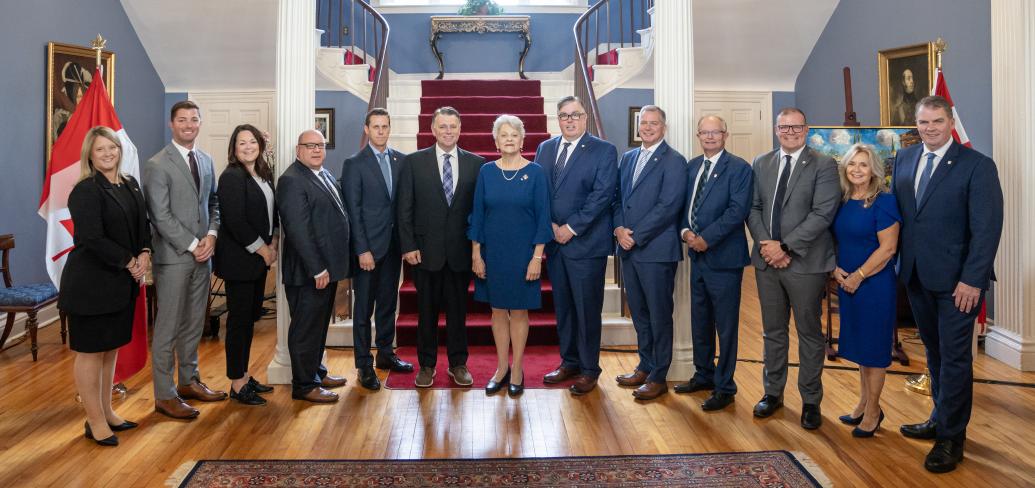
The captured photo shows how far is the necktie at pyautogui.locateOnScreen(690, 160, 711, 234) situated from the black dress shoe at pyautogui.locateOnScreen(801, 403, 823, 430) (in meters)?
1.05

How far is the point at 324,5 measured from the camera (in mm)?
9086

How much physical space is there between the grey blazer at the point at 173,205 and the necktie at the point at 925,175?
11.5 ft

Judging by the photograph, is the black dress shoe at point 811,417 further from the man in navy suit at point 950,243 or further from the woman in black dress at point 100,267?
the woman in black dress at point 100,267

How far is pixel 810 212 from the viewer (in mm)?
3654

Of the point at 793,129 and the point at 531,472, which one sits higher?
the point at 793,129

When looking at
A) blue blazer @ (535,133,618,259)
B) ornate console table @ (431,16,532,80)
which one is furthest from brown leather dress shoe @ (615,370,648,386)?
ornate console table @ (431,16,532,80)

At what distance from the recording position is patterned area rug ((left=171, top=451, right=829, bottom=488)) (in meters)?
3.09

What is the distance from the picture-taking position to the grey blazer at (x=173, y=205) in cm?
382

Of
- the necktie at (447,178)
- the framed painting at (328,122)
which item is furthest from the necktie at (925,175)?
the framed painting at (328,122)

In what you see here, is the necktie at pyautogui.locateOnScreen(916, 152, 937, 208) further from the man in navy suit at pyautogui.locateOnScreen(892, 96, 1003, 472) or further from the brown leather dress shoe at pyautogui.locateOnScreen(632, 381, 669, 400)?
the brown leather dress shoe at pyautogui.locateOnScreen(632, 381, 669, 400)

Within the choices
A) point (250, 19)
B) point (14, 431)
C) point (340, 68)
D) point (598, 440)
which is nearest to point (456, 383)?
point (598, 440)

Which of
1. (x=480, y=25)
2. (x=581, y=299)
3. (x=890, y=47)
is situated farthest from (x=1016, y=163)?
(x=480, y=25)

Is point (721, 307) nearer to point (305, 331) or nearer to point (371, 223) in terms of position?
point (371, 223)

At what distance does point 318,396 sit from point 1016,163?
453cm
